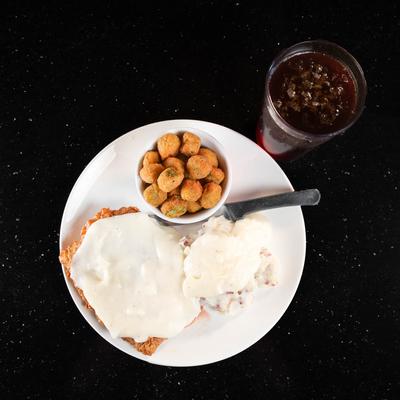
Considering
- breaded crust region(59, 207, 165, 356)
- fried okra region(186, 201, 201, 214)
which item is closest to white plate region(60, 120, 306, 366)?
breaded crust region(59, 207, 165, 356)

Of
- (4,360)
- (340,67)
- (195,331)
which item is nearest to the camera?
(340,67)

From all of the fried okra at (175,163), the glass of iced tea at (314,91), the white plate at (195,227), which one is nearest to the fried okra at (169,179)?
the fried okra at (175,163)

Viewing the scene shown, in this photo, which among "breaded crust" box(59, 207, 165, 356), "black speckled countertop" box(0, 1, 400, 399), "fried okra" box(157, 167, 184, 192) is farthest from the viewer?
"black speckled countertop" box(0, 1, 400, 399)

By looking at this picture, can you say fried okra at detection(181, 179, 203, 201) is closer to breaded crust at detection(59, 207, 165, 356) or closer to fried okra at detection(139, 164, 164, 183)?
fried okra at detection(139, 164, 164, 183)

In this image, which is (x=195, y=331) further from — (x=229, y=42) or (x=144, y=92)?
(x=229, y=42)

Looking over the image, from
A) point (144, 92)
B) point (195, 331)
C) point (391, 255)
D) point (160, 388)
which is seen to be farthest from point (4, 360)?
point (391, 255)
